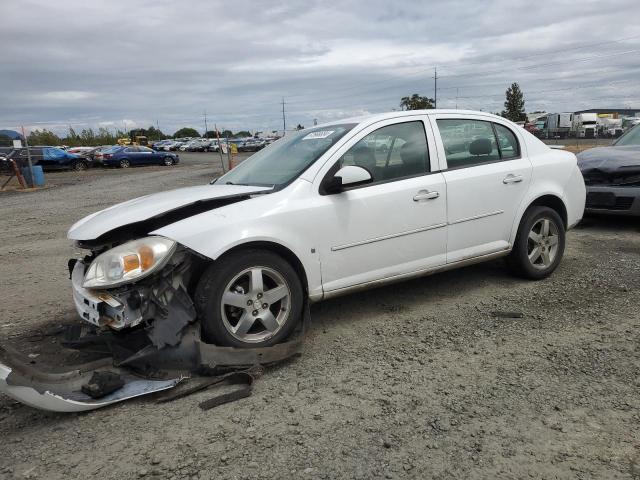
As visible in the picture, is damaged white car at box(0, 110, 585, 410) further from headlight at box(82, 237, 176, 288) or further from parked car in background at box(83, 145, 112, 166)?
parked car in background at box(83, 145, 112, 166)

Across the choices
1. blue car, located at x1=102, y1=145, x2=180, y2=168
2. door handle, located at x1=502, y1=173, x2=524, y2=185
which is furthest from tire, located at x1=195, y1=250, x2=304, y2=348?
blue car, located at x1=102, y1=145, x2=180, y2=168

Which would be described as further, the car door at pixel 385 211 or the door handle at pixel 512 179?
the door handle at pixel 512 179

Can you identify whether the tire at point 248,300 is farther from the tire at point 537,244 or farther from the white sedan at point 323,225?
the tire at point 537,244

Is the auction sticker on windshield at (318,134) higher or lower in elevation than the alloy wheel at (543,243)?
higher

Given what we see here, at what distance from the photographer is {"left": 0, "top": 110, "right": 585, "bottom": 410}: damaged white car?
11.4 feet

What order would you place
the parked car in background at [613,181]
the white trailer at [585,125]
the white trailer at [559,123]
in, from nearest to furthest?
the parked car in background at [613,181]
the white trailer at [585,125]
the white trailer at [559,123]

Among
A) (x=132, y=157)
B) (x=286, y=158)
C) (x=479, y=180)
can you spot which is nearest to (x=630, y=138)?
(x=479, y=180)

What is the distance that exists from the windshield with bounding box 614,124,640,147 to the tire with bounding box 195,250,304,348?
730cm

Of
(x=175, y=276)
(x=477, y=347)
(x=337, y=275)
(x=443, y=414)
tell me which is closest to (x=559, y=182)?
(x=477, y=347)

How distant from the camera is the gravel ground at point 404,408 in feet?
8.61

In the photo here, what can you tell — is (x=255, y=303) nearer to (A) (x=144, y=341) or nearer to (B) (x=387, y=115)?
(A) (x=144, y=341)

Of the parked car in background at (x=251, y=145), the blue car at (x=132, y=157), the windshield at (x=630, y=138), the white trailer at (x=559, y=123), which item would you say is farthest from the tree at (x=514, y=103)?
the windshield at (x=630, y=138)

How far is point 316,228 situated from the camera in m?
3.97

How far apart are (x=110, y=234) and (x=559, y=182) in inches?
165
